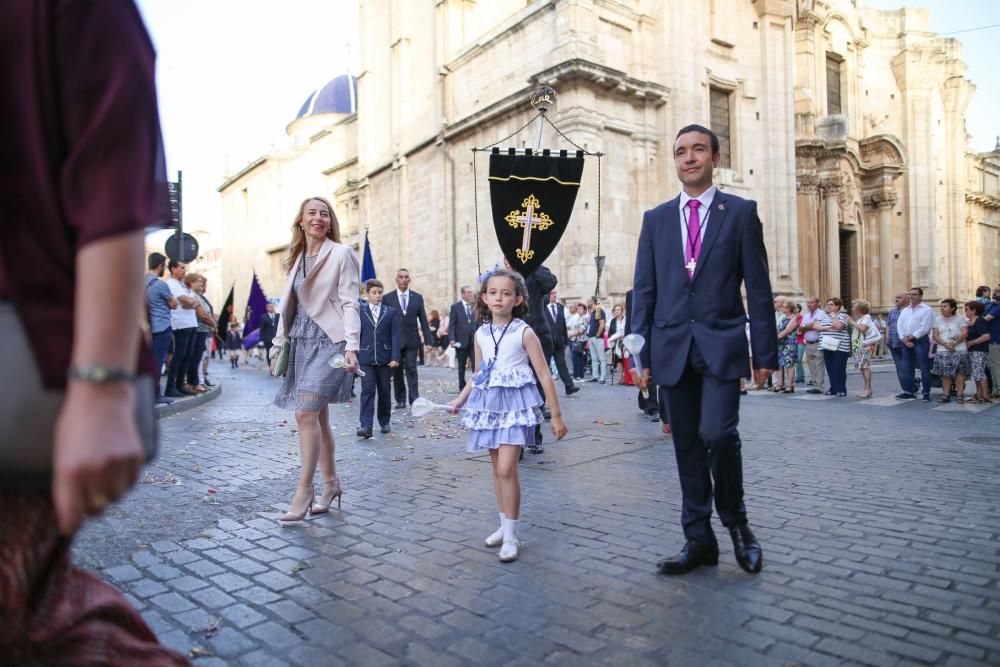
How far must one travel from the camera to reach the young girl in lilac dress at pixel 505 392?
417 centimetres

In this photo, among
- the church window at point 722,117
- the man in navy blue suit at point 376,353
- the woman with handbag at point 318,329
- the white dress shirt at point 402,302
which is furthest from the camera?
the church window at point 722,117

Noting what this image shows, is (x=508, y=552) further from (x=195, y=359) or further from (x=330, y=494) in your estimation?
(x=195, y=359)

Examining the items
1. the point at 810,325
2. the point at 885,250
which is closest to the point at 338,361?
the point at 810,325

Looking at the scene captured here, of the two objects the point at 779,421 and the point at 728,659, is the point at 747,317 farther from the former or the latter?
the point at 779,421

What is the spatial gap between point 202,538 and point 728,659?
3152mm

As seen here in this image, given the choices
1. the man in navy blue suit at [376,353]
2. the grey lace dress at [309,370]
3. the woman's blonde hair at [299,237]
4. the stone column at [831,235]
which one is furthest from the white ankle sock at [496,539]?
the stone column at [831,235]

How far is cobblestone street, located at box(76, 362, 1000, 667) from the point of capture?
288cm

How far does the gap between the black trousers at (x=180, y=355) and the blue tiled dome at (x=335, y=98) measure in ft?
142

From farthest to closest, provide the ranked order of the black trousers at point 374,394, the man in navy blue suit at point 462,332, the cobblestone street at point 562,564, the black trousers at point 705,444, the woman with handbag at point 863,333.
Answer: the woman with handbag at point 863,333, the man in navy blue suit at point 462,332, the black trousers at point 374,394, the black trousers at point 705,444, the cobblestone street at point 562,564

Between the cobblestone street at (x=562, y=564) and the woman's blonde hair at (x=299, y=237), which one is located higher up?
the woman's blonde hair at (x=299, y=237)

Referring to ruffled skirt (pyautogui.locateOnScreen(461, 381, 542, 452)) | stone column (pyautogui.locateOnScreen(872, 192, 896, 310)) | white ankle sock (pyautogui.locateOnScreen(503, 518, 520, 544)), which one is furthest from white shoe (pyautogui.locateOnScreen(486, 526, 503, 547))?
stone column (pyautogui.locateOnScreen(872, 192, 896, 310))

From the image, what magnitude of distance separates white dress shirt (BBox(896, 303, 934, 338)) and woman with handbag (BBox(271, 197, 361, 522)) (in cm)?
1213

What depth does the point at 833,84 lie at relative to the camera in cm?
3328

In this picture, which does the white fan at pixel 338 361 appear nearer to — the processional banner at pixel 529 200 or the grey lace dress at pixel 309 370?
the grey lace dress at pixel 309 370
